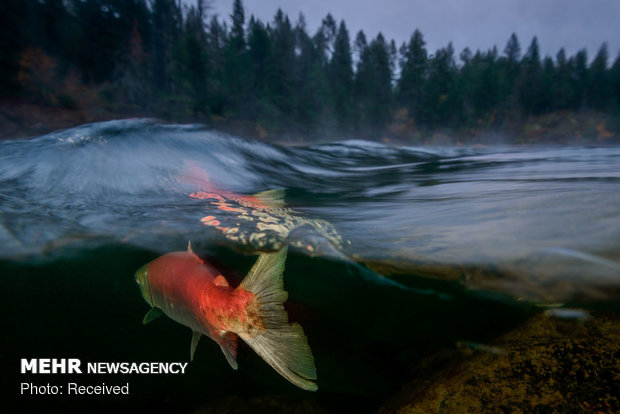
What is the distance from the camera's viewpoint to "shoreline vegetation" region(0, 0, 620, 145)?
20.0 m

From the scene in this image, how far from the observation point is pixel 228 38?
1374 inches

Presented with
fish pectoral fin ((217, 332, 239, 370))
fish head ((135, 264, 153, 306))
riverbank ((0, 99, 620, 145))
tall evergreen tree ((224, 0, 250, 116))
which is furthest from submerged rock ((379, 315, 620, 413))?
tall evergreen tree ((224, 0, 250, 116))

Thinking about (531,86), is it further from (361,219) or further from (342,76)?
(361,219)

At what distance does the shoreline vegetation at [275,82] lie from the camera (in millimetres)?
Result: 20016

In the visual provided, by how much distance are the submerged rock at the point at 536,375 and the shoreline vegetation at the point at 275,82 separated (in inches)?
709

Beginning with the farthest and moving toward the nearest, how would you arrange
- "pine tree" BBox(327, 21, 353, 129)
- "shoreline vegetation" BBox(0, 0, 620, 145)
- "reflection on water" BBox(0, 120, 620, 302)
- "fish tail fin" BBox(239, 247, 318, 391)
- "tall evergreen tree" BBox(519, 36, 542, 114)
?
1. "tall evergreen tree" BBox(519, 36, 542, 114)
2. "pine tree" BBox(327, 21, 353, 129)
3. "shoreline vegetation" BBox(0, 0, 620, 145)
4. "reflection on water" BBox(0, 120, 620, 302)
5. "fish tail fin" BBox(239, 247, 318, 391)

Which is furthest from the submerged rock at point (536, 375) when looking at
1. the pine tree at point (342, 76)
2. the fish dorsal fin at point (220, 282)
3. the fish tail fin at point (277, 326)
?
the pine tree at point (342, 76)

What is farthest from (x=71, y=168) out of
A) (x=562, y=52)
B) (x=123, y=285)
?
(x=562, y=52)

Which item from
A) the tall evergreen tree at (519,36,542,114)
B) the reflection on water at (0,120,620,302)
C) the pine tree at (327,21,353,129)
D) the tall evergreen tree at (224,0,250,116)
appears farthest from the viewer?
the tall evergreen tree at (519,36,542,114)

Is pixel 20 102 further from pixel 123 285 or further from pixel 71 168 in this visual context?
pixel 123 285

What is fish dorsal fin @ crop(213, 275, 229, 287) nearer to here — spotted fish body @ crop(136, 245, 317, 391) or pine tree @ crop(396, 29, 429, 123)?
spotted fish body @ crop(136, 245, 317, 391)

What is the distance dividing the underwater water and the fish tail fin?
948 millimetres

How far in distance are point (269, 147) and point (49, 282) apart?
836 centimetres

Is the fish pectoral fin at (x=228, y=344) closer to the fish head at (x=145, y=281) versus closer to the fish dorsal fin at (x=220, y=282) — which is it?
the fish dorsal fin at (x=220, y=282)
